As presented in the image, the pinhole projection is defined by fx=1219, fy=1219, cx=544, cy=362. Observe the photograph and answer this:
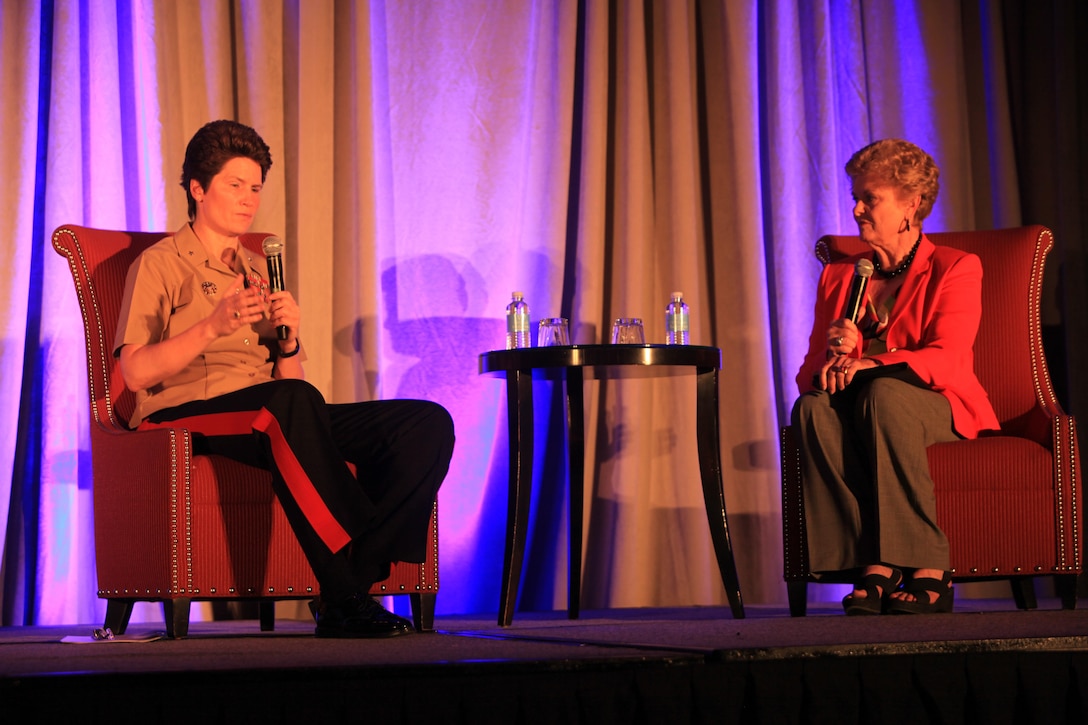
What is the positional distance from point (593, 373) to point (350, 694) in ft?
5.28

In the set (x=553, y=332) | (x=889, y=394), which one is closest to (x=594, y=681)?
(x=889, y=394)

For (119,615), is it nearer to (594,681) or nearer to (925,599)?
(594,681)

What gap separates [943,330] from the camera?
9.25 feet

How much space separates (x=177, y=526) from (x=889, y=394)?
59.8 inches

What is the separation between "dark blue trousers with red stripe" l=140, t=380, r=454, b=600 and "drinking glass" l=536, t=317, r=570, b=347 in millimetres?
767

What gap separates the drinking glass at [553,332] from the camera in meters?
3.34

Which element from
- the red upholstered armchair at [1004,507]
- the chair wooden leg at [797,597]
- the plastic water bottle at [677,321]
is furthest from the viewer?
the plastic water bottle at [677,321]

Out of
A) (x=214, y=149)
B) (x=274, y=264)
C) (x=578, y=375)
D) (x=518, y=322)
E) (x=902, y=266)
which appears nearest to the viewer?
(x=274, y=264)

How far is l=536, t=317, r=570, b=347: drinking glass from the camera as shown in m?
3.34

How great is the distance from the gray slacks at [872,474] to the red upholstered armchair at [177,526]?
0.87m

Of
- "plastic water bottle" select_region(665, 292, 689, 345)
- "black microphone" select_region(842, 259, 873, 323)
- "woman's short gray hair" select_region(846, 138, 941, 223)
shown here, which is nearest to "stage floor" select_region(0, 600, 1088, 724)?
"black microphone" select_region(842, 259, 873, 323)

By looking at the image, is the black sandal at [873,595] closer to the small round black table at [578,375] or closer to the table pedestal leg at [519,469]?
the small round black table at [578,375]

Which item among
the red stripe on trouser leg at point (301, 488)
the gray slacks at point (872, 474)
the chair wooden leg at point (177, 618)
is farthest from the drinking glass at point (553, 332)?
the chair wooden leg at point (177, 618)

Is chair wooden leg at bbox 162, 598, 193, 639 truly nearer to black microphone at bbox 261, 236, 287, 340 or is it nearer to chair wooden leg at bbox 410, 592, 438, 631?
chair wooden leg at bbox 410, 592, 438, 631
